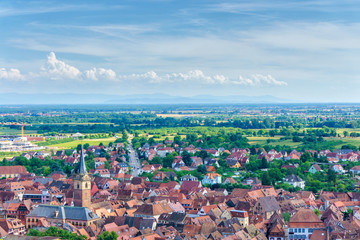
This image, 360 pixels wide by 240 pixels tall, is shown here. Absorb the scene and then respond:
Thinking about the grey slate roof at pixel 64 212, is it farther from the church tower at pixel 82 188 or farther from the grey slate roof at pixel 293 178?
the grey slate roof at pixel 293 178

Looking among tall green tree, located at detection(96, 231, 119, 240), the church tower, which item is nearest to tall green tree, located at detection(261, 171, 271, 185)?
the church tower

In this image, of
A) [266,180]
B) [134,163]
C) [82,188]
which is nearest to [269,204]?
[266,180]

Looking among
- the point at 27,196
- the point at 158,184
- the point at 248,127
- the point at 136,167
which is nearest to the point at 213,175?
the point at 158,184

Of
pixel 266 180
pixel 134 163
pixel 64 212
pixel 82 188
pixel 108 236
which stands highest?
pixel 82 188

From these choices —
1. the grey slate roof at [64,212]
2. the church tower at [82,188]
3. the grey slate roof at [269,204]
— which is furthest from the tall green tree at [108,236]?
the grey slate roof at [269,204]

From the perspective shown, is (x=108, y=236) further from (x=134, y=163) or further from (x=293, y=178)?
(x=134, y=163)

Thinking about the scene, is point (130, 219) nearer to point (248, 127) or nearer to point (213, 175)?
point (213, 175)
